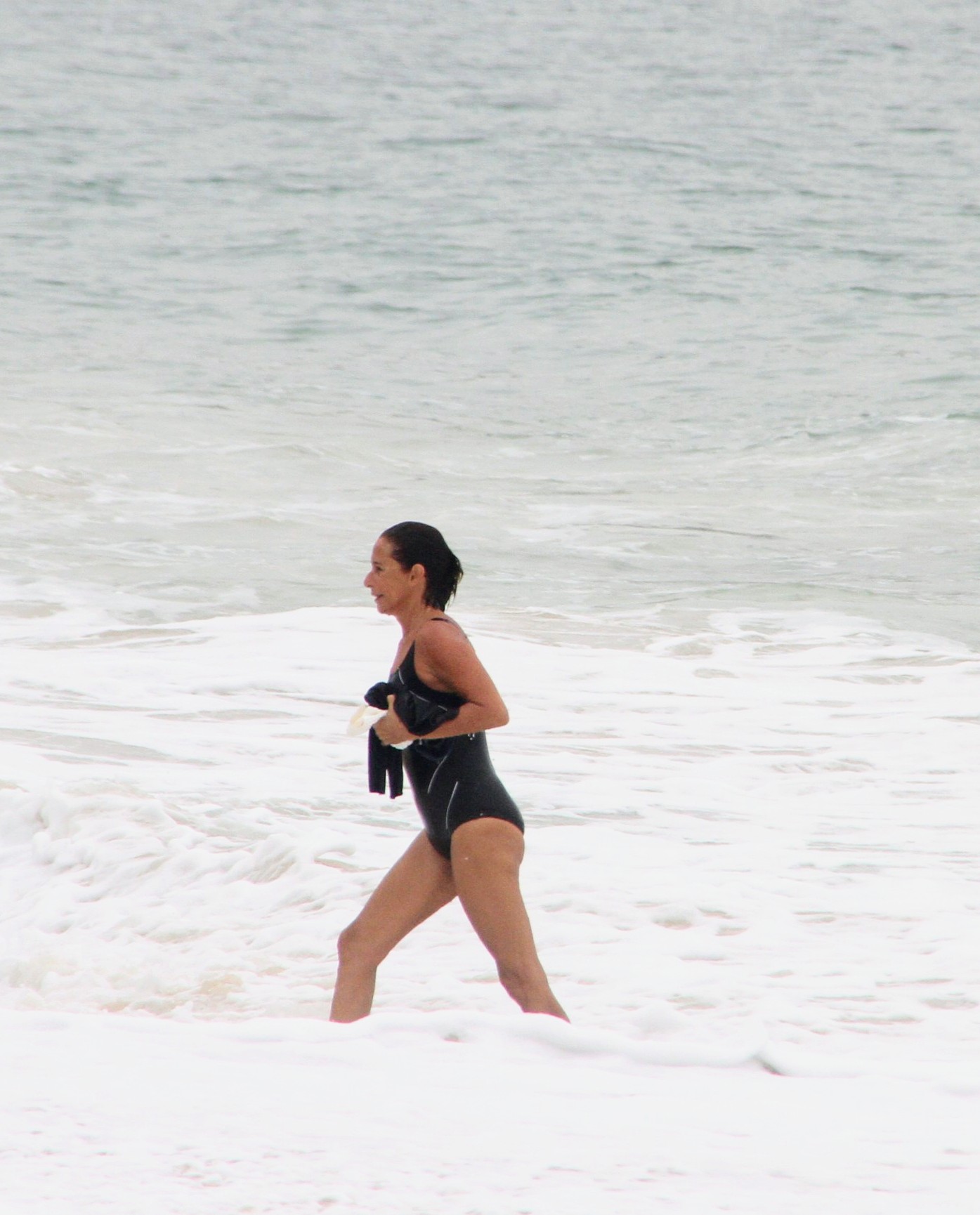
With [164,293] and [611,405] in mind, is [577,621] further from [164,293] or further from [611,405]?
[164,293]

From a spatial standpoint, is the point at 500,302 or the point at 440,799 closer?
the point at 440,799

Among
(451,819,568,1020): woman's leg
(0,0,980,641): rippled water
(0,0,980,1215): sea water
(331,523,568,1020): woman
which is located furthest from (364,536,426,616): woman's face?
(0,0,980,641): rippled water

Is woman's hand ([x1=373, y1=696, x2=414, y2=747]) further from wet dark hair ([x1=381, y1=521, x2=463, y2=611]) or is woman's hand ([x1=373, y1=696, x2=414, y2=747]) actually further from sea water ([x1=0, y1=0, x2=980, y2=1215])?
sea water ([x1=0, y1=0, x2=980, y2=1215])

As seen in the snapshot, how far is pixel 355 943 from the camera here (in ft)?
14.8

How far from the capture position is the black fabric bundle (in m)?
4.28

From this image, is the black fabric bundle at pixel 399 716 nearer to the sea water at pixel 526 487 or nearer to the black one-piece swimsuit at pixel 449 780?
the black one-piece swimsuit at pixel 449 780

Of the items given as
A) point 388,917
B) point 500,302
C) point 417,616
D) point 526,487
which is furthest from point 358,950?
point 500,302

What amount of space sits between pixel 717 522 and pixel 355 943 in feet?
47.4

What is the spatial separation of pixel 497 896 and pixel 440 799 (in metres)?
0.30

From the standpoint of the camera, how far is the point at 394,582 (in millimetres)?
4391

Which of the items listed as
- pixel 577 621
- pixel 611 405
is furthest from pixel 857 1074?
pixel 611 405

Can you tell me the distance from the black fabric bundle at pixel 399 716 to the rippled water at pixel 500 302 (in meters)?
9.07

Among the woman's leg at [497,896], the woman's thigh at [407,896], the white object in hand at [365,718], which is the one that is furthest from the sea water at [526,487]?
the white object in hand at [365,718]

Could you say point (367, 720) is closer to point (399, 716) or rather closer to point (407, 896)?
point (399, 716)
